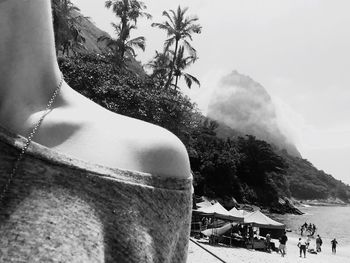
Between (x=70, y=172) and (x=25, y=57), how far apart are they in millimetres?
241

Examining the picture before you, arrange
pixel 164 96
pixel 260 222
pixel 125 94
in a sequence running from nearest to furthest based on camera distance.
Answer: pixel 125 94, pixel 164 96, pixel 260 222

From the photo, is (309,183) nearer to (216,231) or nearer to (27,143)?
(216,231)

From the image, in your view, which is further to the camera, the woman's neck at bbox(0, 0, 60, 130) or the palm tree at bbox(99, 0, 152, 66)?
the palm tree at bbox(99, 0, 152, 66)

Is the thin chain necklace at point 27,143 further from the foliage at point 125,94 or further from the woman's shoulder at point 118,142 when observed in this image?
the foliage at point 125,94

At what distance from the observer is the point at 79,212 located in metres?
0.66

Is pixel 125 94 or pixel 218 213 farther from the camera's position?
pixel 218 213

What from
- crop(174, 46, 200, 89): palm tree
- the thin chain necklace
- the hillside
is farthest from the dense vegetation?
the hillside

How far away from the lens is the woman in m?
0.65

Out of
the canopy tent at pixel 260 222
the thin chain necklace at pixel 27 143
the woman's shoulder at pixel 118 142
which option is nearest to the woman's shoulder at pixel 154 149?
the woman's shoulder at pixel 118 142

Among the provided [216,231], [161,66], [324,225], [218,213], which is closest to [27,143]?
[218,213]

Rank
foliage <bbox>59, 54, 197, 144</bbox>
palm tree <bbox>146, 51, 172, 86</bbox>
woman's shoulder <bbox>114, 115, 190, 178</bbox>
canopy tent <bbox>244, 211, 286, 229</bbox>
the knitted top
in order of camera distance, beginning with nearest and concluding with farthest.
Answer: the knitted top < woman's shoulder <bbox>114, 115, 190, 178</bbox> < foliage <bbox>59, 54, 197, 144</bbox> < canopy tent <bbox>244, 211, 286, 229</bbox> < palm tree <bbox>146, 51, 172, 86</bbox>

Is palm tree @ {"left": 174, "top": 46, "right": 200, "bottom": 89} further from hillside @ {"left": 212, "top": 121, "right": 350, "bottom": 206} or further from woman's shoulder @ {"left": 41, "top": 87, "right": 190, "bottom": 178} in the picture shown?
hillside @ {"left": 212, "top": 121, "right": 350, "bottom": 206}

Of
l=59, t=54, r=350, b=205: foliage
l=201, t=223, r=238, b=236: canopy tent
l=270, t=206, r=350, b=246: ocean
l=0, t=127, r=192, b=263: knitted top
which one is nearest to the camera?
l=0, t=127, r=192, b=263: knitted top

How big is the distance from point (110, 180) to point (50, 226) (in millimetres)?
123
